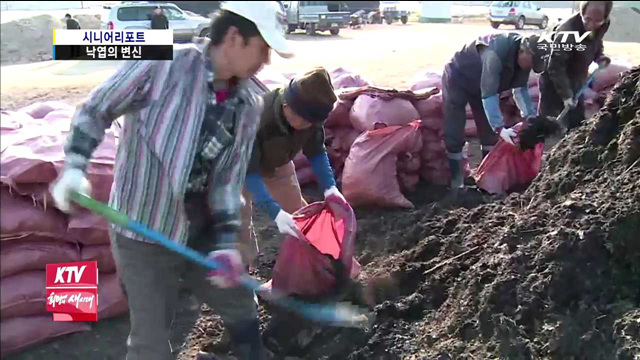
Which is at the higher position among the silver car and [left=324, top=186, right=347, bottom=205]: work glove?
the silver car

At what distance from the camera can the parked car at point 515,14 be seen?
57.9ft

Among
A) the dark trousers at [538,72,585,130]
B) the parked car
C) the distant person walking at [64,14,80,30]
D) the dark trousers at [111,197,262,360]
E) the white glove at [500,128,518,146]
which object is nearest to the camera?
the dark trousers at [111,197,262,360]

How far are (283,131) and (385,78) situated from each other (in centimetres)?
800

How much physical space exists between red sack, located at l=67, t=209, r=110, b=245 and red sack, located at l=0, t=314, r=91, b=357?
0.35 m

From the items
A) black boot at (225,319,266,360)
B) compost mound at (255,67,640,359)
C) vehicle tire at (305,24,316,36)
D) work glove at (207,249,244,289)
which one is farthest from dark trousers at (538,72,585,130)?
vehicle tire at (305,24,316,36)

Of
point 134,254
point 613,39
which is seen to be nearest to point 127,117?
point 134,254

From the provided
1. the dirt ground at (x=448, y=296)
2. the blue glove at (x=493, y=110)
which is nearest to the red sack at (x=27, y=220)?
the dirt ground at (x=448, y=296)

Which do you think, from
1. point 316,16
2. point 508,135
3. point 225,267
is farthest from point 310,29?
point 225,267

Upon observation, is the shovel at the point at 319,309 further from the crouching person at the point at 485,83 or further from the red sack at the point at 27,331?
the crouching person at the point at 485,83

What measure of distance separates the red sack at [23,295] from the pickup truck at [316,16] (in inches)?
613

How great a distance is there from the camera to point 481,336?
2.08 m

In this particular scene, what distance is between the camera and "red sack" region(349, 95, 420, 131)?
12.6 feet

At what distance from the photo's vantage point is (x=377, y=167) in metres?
3.65

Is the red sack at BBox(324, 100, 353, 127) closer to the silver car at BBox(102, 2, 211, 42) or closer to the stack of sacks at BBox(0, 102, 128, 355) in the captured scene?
the silver car at BBox(102, 2, 211, 42)
